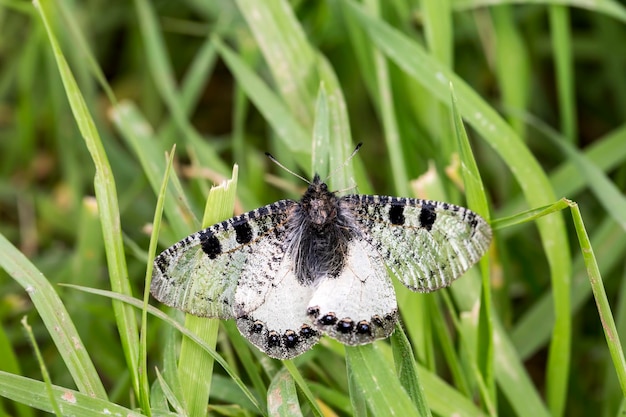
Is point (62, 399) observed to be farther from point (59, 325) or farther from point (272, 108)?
point (272, 108)

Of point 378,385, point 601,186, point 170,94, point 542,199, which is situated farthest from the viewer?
point 170,94

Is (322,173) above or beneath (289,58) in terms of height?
beneath

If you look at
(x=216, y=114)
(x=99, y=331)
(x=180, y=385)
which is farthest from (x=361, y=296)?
(x=216, y=114)

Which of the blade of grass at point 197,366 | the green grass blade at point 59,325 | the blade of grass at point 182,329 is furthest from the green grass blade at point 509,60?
the green grass blade at point 59,325

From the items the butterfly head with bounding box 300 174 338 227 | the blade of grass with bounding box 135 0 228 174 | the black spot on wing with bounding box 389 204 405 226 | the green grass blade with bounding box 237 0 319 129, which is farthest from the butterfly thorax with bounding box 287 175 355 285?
the blade of grass with bounding box 135 0 228 174

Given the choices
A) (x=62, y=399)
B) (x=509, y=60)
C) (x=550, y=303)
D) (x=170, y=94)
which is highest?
(x=170, y=94)

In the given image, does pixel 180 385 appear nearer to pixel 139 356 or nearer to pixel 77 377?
pixel 139 356

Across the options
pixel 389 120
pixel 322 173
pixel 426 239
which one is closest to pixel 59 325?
pixel 322 173
